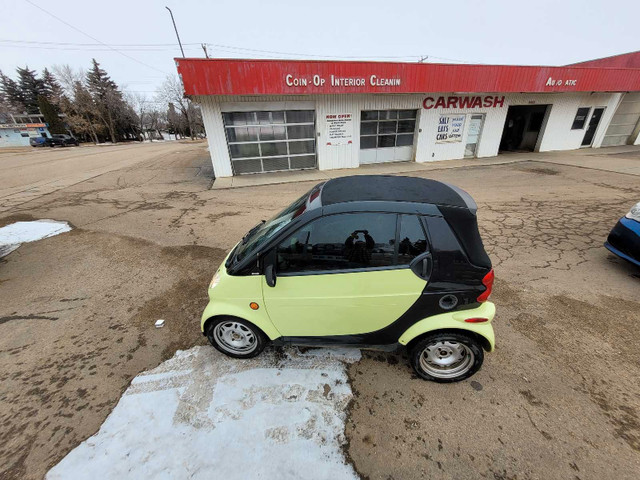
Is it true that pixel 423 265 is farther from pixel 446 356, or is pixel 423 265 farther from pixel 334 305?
pixel 446 356

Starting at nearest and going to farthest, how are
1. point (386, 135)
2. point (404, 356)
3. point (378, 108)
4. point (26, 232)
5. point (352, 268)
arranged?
point (352, 268)
point (404, 356)
point (26, 232)
point (378, 108)
point (386, 135)

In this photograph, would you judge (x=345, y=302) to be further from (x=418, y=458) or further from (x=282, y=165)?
(x=282, y=165)

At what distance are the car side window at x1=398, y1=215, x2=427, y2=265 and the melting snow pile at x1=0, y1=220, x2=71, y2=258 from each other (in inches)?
294

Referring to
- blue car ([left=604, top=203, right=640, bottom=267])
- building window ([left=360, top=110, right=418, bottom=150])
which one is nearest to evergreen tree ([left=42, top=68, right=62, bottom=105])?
building window ([left=360, top=110, right=418, bottom=150])

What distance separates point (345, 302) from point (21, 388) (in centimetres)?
313

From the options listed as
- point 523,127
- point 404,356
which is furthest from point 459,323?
point 523,127

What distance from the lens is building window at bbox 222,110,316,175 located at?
11719mm

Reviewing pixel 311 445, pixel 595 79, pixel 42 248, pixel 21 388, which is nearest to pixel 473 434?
pixel 311 445

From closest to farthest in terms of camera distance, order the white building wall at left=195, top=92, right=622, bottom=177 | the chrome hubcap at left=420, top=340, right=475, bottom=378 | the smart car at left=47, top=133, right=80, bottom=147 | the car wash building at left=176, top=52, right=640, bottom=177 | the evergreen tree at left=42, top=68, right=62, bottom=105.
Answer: the chrome hubcap at left=420, top=340, right=475, bottom=378, the car wash building at left=176, top=52, right=640, bottom=177, the white building wall at left=195, top=92, right=622, bottom=177, the smart car at left=47, top=133, right=80, bottom=147, the evergreen tree at left=42, top=68, right=62, bottom=105

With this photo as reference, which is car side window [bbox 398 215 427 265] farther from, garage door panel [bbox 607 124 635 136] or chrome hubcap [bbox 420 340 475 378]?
garage door panel [bbox 607 124 635 136]

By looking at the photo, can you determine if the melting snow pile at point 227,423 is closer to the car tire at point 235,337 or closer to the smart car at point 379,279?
the car tire at point 235,337

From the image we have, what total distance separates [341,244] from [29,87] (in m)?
86.7

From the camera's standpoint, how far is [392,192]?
2.40 m

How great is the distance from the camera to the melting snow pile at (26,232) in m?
5.49
